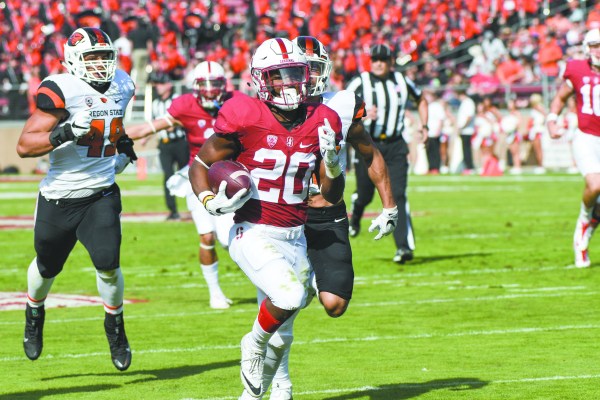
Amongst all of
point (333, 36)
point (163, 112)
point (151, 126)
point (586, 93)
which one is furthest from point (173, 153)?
point (333, 36)

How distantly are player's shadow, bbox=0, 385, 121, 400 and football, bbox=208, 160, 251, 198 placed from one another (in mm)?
1413

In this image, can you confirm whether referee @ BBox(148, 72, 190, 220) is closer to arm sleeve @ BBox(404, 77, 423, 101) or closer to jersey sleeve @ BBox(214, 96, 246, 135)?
arm sleeve @ BBox(404, 77, 423, 101)

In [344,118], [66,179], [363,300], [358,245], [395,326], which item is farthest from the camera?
[358,245]

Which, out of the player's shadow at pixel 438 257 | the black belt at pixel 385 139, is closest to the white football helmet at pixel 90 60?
the black belt at pixel 385 139

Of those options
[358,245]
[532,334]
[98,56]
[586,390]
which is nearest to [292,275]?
[586,390]

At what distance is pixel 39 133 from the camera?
646 cm

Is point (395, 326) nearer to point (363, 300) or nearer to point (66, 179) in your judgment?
point (363, 300)

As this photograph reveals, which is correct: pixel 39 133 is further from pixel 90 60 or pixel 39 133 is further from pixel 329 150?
pixel 329 150

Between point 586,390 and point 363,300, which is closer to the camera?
point 586,390

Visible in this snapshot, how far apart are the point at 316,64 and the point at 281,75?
103 cm

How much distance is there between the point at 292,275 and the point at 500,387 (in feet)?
4.36

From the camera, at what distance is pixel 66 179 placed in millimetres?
6738

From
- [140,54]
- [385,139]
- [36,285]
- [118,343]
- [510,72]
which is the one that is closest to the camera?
[118,343]

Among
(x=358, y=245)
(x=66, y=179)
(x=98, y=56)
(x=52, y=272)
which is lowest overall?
(x=358, y=245)
